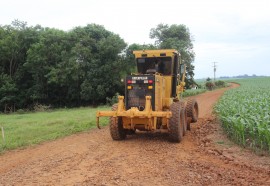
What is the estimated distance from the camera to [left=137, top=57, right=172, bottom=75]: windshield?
37.9 ft

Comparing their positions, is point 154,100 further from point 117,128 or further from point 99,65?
point 99,65

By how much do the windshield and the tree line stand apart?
67.8ft

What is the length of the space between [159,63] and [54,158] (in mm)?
4856

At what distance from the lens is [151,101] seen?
34.3 feet

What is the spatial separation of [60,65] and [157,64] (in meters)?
22.2

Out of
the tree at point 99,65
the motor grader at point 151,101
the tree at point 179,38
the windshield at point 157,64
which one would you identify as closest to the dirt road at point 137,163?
the motor grader at point 151,101

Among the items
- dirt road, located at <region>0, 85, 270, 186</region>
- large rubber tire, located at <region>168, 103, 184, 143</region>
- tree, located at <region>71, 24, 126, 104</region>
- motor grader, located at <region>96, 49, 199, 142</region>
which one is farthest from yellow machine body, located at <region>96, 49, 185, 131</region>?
tree, located at <region>71, 24, 126, 104</region>

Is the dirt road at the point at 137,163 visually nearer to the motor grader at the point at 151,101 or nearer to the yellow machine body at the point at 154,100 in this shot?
the motor grader at the point at 151,101

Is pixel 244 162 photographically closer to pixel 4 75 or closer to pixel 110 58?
pixel 110 58

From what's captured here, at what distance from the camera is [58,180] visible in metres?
6.91

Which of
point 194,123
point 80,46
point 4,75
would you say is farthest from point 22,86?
point 194,123

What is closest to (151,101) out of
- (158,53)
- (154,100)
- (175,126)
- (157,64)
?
(154,100)

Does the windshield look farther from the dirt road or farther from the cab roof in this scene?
the dirt road

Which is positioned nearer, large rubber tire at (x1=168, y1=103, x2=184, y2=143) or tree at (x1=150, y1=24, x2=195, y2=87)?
large rubber tire at (x1=168, y1=103, x2=184, y2=143)
